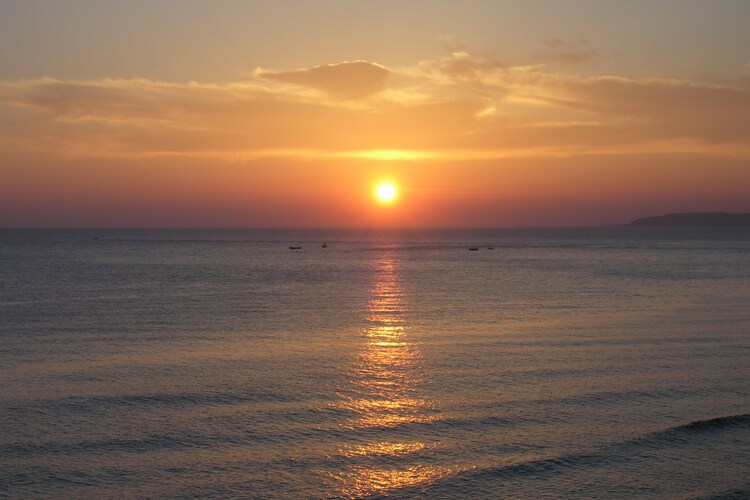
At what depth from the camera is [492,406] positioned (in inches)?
1022

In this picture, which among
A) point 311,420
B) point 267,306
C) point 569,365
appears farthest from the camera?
point 267,306

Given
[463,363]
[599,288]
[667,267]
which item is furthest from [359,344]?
[667,267]

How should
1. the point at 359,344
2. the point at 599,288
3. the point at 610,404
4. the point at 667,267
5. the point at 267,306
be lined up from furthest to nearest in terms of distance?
the point at 667,267 < the point at 599,288 < the point at 267,306 < the point at 359,344 < the point at 610,404

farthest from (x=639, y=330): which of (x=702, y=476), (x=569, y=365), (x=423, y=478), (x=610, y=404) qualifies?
(x=423, y=478)

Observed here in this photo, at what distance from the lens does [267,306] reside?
62.0 metres

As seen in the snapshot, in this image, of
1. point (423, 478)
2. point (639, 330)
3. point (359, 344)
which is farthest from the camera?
point (639, 330)

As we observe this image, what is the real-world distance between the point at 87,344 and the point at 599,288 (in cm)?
5608

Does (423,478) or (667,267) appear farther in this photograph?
(667,267)

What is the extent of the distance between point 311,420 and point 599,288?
59849mm

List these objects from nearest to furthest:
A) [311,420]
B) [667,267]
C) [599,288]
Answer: [311,420] → [599,288] → [667,267]

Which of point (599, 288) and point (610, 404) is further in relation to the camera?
point (599, 288)

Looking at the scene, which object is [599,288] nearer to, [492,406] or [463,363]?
[463,363]

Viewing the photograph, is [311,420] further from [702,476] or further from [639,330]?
[639,330]

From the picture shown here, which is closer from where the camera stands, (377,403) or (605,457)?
(605,457)
